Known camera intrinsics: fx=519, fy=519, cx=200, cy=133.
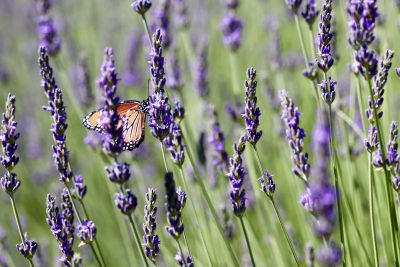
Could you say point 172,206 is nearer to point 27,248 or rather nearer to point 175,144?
point 175,144

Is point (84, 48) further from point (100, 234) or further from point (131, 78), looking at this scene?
point (100, 234)

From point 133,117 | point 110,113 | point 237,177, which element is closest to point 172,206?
point 237,177

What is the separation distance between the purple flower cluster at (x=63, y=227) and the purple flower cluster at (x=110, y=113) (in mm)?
286

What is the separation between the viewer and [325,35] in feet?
4.66

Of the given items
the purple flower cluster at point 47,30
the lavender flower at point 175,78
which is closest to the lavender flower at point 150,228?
the lavender flower at point 175,78

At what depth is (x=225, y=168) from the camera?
6.91 feet

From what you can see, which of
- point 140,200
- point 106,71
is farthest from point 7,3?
point 106,71

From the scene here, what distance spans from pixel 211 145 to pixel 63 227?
0.92m

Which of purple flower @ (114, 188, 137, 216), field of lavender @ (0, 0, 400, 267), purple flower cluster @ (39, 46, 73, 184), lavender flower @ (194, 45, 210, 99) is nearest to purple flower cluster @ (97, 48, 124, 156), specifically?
field of lavender @ (0, 0, 400, 267)

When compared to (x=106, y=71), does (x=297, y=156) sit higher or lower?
lower

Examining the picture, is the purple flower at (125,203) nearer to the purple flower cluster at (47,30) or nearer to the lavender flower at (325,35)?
the lavender flower at (325,35)

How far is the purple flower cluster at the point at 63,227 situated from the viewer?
1442 mm

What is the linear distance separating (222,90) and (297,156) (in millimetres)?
3169

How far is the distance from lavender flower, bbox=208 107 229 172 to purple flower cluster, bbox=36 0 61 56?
1.06m
